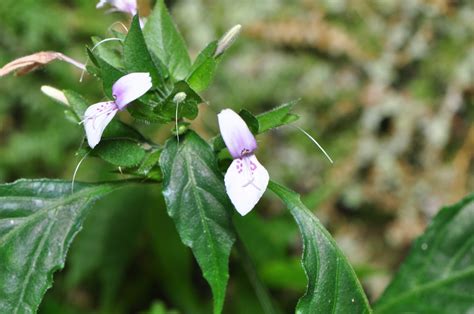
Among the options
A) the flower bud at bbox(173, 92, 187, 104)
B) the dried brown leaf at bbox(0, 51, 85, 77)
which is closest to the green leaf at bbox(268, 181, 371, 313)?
the flower bud at bbox(173, 92, 187, 104)

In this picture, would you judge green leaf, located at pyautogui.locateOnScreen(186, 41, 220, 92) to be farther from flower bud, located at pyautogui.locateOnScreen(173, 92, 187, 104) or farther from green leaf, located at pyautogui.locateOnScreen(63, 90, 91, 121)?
green leaf, located at pyautogui.locateOnScreen(63, 90, 91, 121)

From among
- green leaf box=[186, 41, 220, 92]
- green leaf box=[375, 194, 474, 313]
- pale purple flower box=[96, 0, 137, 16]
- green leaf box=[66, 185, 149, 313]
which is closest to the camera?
green leaf box=[186, 41, 220, 92]

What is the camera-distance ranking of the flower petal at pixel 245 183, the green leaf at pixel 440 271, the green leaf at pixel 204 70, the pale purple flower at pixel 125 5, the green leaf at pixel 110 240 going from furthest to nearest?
the green leaf at pixel 110 240, the green leaf at pixel 440 271, the pale purple flower at pixel 125 5, the green leaf at pixel 204 70, the flower petal at pixel 245 183

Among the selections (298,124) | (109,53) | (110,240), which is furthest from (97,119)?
(298,124)

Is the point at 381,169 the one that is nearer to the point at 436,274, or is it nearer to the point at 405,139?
the point at 405,139

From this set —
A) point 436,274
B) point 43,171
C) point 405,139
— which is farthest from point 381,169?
point 43,171

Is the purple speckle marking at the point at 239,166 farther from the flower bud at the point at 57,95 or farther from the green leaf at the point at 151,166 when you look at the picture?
the flower bud at the point at 57,95

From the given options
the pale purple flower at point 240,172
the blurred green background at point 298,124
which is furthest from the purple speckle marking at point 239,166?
the blurred green background at point 298,124
